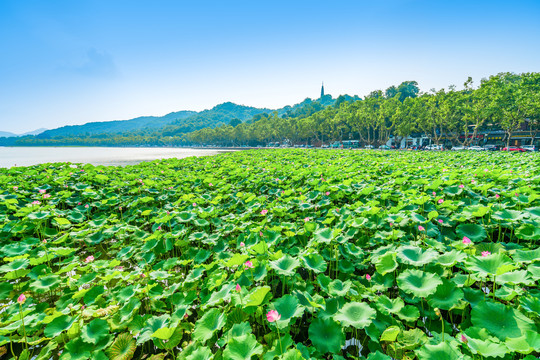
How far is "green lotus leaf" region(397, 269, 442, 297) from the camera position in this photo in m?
1.87

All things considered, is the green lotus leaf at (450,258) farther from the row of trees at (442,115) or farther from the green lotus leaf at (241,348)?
the row of trees at (442,115)

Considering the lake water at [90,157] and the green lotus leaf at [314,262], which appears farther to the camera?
the lake water at [90,157]

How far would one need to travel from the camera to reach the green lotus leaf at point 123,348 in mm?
2001

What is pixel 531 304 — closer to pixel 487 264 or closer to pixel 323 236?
pixel 487 264

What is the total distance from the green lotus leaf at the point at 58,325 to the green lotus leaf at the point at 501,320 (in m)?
3.23

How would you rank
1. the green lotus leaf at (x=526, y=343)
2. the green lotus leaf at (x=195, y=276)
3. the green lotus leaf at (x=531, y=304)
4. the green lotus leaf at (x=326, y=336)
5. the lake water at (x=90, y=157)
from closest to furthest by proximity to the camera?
the green lotus leaf at (x=526, y=343), the green lotus leaf at (x=531, y=304), the green lotus leaf at (x=326, y=336), the green lotus leaf at (x=195, y=276), the lake water at (x=90, y=157)

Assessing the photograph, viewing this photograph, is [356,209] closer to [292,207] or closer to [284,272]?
[292,207]

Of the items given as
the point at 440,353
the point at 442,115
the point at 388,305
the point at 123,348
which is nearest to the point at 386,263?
the point at 388,305

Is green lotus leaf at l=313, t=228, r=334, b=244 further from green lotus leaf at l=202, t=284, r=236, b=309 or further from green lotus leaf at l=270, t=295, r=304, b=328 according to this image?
green lotus leaf at l=202, t=284, r=236, b=309

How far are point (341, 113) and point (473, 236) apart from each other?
4932 cm

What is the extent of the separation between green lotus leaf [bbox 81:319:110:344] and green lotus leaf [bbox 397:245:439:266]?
107 inches

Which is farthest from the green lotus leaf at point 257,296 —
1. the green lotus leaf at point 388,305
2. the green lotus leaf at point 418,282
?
the green lotus leaf at point 418,282

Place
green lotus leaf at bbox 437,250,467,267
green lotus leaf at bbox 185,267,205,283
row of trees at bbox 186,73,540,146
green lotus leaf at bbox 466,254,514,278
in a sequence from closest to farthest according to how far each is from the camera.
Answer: green lotus leaf at bbox 466,254,514,278
green lotus leaf at bbox 437,250,467,267
green lotus leaf at bbox 185,267,205,283
row of trees at bbox 186,73,540,146

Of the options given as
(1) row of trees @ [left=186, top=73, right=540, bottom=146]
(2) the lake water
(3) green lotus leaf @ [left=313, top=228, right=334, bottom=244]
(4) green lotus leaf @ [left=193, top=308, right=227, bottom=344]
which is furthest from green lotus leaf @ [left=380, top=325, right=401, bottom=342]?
(1) row of trees @ [left=186, top=73, right=540, bottom=146]
